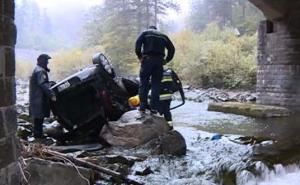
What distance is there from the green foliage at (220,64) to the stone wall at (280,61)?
618 cm

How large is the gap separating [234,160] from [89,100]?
7.74ft

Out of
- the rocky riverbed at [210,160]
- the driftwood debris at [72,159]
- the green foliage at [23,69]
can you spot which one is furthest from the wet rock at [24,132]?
the green foliage at [23,69]

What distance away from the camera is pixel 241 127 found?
8.73m

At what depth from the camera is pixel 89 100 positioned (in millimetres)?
6586

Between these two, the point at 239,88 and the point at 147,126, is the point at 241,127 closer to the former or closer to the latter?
the point at 147,126

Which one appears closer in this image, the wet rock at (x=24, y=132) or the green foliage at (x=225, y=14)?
the wet rock at (x=24, y=132)

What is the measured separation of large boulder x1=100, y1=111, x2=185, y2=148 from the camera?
5.95 m

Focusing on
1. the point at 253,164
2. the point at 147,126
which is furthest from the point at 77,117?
the point at 253,164

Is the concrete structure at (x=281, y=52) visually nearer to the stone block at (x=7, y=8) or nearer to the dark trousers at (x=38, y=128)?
the dark trousers at (x=38, y=128)

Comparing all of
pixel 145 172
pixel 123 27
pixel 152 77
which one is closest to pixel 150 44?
pixel 152 77

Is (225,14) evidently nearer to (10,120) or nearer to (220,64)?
(220,64)

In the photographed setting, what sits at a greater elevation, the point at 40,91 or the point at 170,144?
the point at 40,91

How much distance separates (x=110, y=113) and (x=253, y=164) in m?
2.33

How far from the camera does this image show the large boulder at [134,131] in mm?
5945
